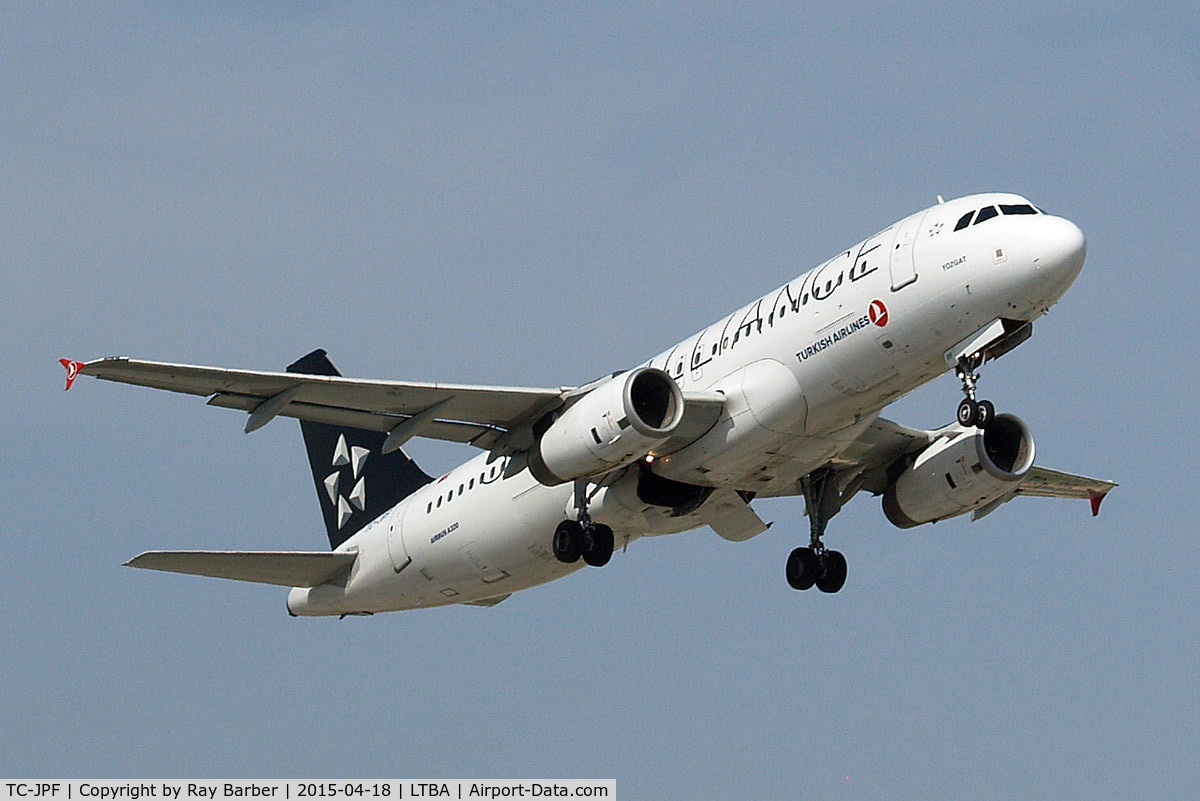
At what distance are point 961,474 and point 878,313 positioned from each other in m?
6.94

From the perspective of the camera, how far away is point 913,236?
1203 inches

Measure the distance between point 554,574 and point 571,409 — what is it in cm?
504

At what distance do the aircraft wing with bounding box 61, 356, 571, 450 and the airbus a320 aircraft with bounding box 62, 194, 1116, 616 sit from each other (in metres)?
0.04

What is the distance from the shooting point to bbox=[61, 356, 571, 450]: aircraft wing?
101ft

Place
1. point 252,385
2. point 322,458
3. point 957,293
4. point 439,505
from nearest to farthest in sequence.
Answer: point 957,293
point 252,385
point 439,505
point 322,458

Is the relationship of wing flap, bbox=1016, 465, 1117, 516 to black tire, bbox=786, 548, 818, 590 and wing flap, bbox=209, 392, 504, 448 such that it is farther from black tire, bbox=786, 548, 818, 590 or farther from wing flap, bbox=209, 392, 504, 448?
wing flap, bbox=209, 392, 504, 448

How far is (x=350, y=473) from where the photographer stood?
43.0 metres

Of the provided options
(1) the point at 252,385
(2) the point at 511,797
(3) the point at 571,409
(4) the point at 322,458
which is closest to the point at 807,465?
(3) the point at 571,409

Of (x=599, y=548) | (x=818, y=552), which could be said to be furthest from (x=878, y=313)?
(x=818, y=552)

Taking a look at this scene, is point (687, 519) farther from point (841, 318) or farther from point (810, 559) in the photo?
point (841, 318)

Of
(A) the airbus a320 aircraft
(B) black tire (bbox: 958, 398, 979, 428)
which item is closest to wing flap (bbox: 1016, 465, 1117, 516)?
(A) the airbus a320 aircraft

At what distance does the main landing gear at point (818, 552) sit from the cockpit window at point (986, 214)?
8284 millimetres

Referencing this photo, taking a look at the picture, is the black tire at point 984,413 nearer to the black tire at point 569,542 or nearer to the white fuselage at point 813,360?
the white fuselage at point 813,360

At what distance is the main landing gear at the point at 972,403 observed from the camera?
30.3 meters
